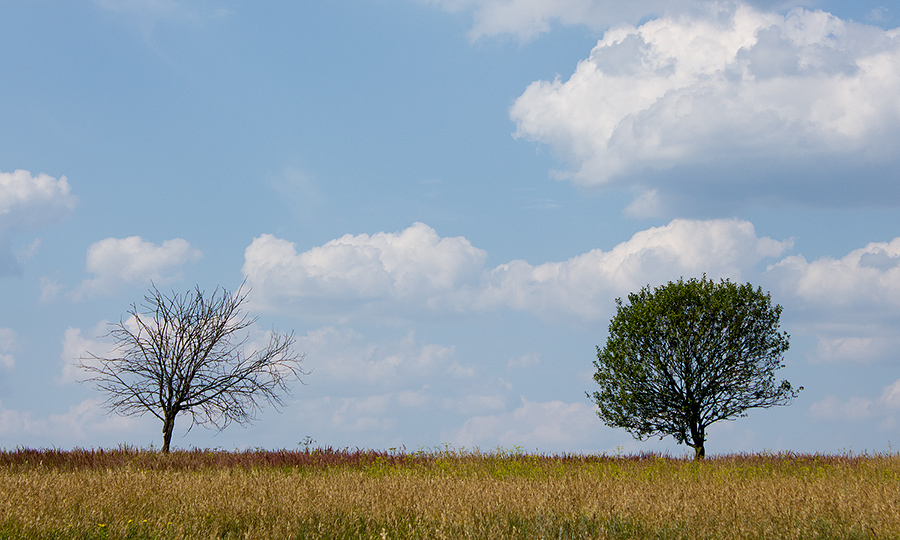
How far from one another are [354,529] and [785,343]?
56.6 feet

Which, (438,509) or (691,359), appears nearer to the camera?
(438,509)

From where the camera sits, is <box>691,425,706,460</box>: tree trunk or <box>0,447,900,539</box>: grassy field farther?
<box>691,425,706,460</box>: tree trunk

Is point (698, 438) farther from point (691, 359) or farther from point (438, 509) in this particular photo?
point (438, 509)

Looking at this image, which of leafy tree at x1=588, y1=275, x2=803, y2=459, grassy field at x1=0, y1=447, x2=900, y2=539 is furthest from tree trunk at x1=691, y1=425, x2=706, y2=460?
grassy field at x1=0, y1=447, x2=900, y2=539

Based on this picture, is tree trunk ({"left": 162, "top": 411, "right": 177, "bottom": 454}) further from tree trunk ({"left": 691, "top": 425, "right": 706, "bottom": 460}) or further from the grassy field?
tree trunk ({"left": 691, "top": 425, "right": 706, "bottom": 460})

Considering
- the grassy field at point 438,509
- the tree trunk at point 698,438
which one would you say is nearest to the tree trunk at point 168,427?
the grassy field at point 438,509

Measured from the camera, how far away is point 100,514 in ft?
26.8

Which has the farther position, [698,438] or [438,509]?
[698,438]

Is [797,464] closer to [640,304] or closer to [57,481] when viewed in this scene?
[640,304]

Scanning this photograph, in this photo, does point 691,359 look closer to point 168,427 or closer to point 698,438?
point 698,438

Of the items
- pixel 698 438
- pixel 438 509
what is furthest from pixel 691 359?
pixel 438 509

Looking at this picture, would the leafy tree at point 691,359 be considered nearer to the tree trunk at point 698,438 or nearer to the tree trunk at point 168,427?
the tree trunk at point 698,438

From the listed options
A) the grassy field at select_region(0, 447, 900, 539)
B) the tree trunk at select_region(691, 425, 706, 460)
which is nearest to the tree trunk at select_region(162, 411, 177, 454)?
the grassy field at select_region(0, 447, 900, 539)

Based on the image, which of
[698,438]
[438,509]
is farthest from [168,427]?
[698,438]
